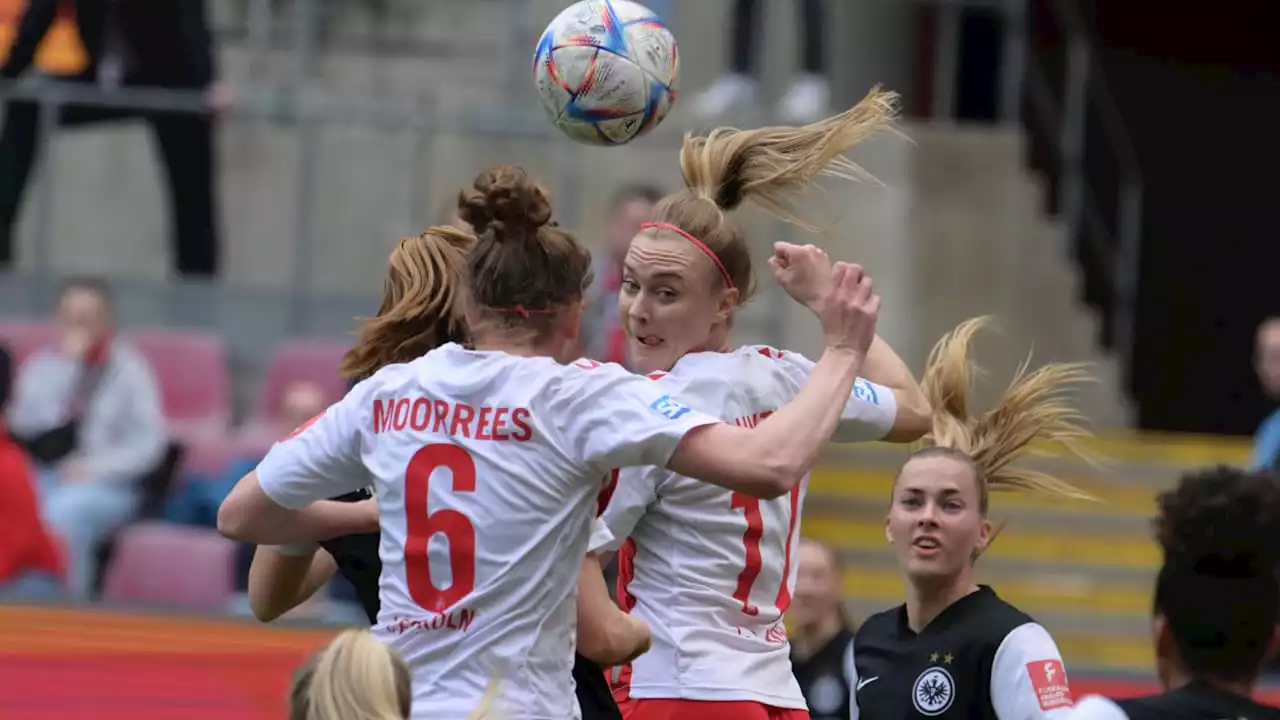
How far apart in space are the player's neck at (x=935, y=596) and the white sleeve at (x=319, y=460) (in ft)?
4.85

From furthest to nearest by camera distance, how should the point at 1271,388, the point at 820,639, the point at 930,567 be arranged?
the point at 1271,388 < the point at 820,639 < the point at 930,567

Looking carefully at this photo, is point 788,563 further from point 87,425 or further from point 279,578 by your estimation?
point 87,425

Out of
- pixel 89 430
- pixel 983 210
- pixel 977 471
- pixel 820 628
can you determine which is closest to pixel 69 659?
→ pixel 89 430

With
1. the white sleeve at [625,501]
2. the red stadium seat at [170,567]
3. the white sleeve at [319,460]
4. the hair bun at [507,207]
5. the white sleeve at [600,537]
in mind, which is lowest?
the red stadium seat at [170,567]

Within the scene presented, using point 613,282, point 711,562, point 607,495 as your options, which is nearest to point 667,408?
point 607,495

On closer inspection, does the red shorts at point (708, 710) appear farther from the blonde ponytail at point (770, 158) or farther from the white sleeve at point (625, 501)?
the blonde ponytail at point (770, 158)

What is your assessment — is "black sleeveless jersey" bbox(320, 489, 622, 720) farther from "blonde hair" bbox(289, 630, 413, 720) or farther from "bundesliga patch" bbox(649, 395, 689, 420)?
"blonde hair" bbox(289, 630, 413, 720)

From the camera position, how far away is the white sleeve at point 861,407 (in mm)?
4398

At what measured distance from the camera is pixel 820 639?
22.4 ft

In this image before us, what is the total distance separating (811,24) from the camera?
1152cm

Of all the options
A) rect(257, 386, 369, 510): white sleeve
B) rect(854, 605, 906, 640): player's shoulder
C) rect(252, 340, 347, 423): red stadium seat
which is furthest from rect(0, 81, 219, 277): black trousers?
rect(257, 386, 369, 510): white sleeve

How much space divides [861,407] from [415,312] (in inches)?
37.3

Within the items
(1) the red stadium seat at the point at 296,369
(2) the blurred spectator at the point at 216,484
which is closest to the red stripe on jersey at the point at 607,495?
(2) the blurred spectator at the point at 216,484

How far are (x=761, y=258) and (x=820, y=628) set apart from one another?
15.8 ft
